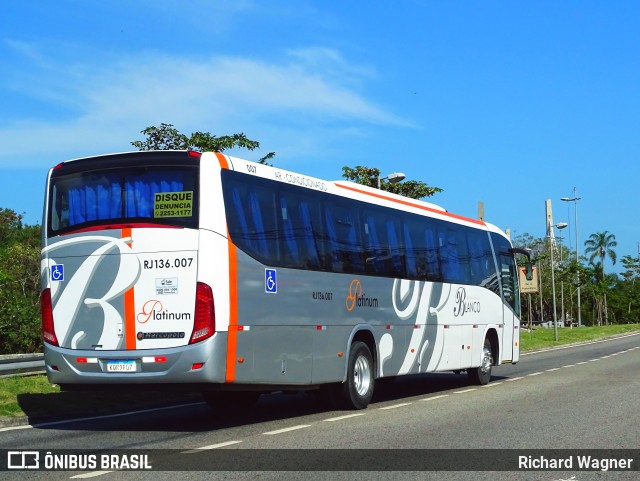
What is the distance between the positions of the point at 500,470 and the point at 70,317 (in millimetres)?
6207

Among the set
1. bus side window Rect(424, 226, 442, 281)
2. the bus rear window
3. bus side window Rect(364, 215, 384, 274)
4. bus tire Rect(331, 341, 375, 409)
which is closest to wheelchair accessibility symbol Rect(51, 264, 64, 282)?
the bus rear window

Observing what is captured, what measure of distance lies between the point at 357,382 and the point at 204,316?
172 inches

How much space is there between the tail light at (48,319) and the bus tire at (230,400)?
3.35 m

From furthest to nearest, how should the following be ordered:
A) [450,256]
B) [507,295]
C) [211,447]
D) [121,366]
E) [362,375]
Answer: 1. [507,295]
2. [450,256]
3. [362,375]
4. [121,366]
5. [211,447]

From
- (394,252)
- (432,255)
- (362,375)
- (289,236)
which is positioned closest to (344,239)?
(289,236)

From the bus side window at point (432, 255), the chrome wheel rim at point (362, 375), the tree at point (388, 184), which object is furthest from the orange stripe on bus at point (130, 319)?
the tree at point (388, 184)

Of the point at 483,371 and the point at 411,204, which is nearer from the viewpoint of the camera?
the point at 411,204

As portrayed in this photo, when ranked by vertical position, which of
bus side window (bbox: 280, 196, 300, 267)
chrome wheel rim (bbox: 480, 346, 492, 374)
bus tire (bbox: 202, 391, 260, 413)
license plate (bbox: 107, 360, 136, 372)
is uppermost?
bus side window (bbox: 280, 196, 300, 267)

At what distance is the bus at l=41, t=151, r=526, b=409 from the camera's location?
1184 centimetres

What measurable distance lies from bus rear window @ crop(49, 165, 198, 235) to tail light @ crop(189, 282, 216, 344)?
83cm

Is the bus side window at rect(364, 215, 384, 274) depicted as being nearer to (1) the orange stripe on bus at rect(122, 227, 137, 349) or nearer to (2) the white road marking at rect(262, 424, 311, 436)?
(2) the white road marking at rect(262, 424, 311, 436)

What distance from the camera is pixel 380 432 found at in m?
11.8

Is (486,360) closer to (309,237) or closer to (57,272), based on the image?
(309,237)

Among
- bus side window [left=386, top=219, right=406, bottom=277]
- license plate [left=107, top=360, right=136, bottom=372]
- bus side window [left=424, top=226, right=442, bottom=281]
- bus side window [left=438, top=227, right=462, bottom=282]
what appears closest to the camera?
license plate [left=107, top=360, right=136, bottom=372]
